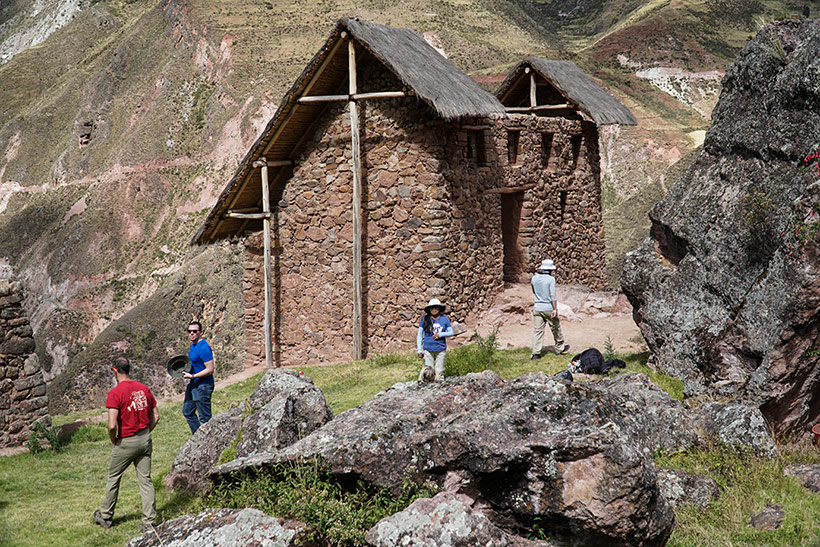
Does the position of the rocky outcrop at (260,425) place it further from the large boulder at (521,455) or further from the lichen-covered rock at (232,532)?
the lichen-covered rock at (232,532)

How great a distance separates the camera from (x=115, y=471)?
6.71m

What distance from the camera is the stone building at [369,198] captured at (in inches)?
537

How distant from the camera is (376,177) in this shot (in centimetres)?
1411

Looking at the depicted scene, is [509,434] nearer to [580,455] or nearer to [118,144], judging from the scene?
[580,455]

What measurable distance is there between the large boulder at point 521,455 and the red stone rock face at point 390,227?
7849 mm

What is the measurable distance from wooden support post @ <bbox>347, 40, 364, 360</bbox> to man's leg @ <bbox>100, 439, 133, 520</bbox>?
24.7ft

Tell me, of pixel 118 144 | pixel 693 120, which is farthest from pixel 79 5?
pixel 693 120

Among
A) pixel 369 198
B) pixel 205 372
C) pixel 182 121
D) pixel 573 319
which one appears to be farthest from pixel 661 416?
pixel 182 121

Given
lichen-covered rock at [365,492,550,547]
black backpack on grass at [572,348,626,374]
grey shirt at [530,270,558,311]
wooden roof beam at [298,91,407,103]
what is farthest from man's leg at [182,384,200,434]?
wooden roof beam at [298,91,407,103]

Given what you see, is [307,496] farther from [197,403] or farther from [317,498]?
[197,403]

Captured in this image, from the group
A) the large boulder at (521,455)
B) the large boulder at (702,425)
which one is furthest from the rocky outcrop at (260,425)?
the large boulder at (702,425)

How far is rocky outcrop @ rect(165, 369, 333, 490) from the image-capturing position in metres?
6.68

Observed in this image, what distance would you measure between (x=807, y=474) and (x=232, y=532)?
15.9ft

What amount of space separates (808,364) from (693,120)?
1800 inches
